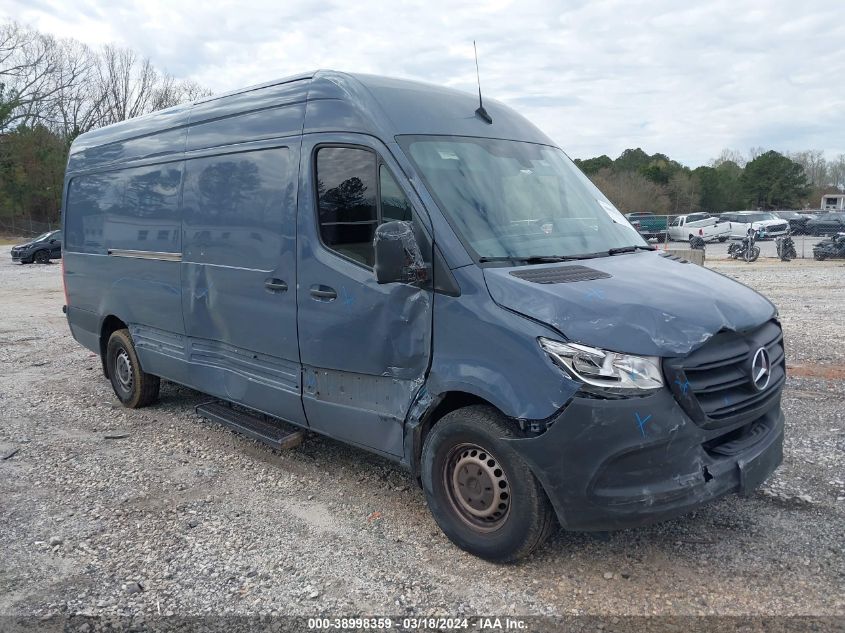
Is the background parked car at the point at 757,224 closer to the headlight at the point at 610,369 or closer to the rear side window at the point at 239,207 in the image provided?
the rear side window at the point at 239,207

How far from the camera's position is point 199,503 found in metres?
4.82

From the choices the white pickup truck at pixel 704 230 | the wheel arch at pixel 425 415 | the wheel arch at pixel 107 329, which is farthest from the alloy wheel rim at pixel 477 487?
the white pickup truck at pixel 704 230

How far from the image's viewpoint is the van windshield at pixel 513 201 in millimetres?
4066

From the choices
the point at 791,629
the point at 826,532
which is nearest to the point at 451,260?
the point at 791,629

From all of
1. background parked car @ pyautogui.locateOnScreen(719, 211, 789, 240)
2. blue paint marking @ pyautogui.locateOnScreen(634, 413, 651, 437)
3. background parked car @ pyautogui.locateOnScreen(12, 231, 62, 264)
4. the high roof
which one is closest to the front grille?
blue paint marking @ pyautogui.locateOnScreen(634, 413, 651, 437)

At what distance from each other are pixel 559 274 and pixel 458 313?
0.59m

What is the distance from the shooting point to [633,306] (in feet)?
11.5

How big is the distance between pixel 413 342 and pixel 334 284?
75 cm

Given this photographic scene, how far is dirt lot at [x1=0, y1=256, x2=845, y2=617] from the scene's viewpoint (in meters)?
3.55

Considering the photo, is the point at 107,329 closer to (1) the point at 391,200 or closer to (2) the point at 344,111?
(2) the point at 344,111

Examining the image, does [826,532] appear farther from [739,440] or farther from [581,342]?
[581,342]

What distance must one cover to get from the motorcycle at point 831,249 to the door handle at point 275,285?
75.0 ft

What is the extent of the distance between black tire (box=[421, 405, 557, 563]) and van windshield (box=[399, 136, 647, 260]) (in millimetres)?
949

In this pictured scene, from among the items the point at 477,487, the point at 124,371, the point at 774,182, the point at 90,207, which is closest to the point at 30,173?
the point at 90,207
